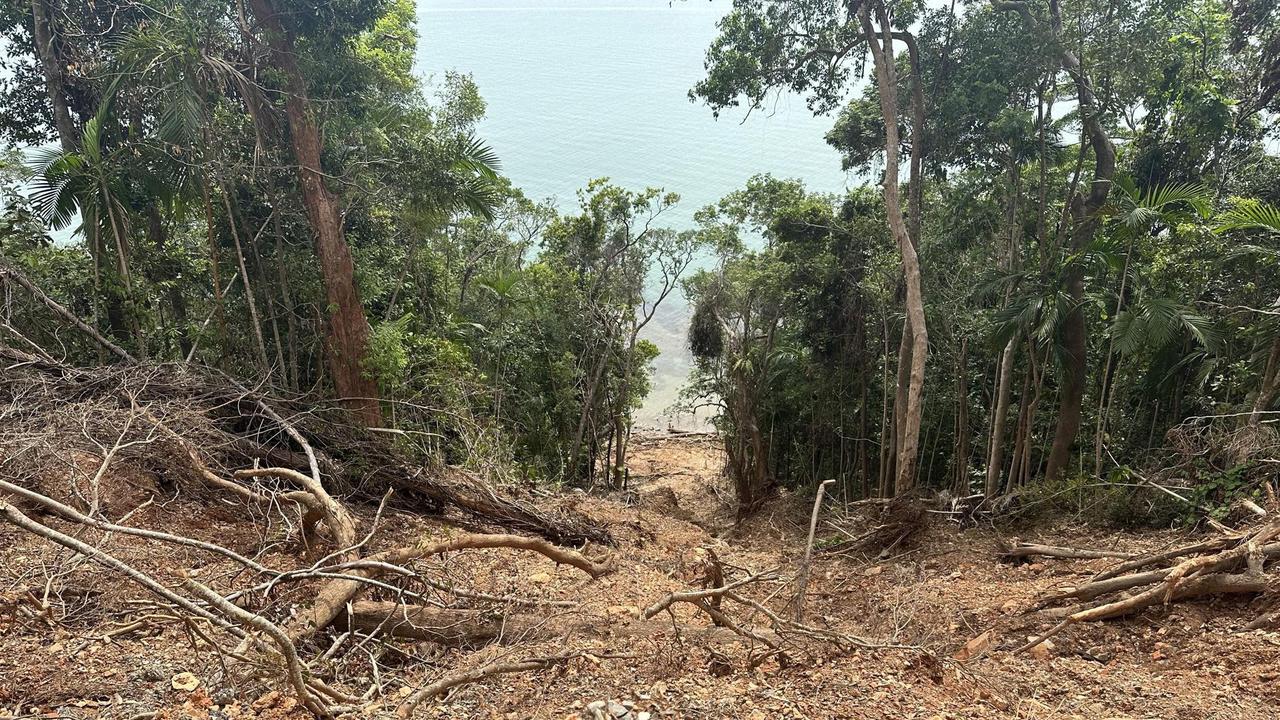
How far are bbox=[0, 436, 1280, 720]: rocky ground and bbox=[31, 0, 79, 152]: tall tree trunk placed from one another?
20.6 ft

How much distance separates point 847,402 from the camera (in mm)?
15836

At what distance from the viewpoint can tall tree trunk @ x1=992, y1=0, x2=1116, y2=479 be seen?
342 inches

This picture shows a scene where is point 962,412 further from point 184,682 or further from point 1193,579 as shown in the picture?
point 184,682

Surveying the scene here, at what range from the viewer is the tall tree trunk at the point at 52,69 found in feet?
28.5

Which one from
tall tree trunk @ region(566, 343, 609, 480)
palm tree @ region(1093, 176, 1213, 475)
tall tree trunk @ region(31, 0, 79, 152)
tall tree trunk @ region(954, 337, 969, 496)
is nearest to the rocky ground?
palm tree @ region(1093, 176, 1213, 475)

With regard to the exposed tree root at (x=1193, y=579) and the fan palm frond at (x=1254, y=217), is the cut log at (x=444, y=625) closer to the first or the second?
the exposed tree root at (x=1193, y=579)

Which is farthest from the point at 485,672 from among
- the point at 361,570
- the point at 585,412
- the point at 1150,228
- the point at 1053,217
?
the point at 585,412

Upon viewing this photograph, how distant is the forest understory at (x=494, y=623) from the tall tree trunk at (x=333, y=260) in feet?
5.97

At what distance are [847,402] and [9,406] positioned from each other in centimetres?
1419

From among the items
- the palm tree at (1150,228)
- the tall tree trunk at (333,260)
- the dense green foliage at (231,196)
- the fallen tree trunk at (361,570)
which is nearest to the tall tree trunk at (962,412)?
the palm tree at (1150,228)

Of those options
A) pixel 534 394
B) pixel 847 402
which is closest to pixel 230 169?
pixel 534 394

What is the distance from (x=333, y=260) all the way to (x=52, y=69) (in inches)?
179

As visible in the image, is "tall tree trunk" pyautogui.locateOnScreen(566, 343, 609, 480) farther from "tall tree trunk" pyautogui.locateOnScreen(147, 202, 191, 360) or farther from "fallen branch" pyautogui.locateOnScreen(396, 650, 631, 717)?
"fallen branch" pyautogui.locateOnScreen(396, 650, 631, 717)

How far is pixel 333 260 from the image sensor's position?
27.4 feet
